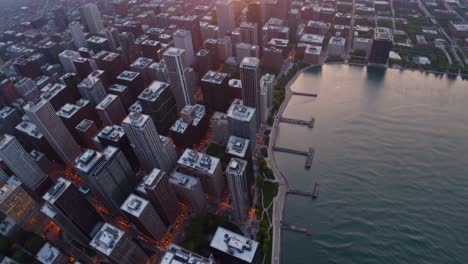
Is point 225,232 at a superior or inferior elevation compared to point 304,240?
superior

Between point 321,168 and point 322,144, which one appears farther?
point 322,144

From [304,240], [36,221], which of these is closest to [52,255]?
[36,221]

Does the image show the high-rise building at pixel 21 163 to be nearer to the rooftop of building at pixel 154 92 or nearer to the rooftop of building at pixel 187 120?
the rooftop of building at pixel 154 92

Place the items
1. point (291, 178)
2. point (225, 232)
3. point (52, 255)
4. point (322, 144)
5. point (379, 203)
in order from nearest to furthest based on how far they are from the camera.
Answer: point (225, 232) → point (52, 255) → point (379, 203) → point (291, 178) → point (322, 144)

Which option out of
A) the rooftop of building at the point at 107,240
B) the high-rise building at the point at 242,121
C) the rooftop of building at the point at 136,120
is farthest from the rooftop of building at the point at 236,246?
the rooftop of building at the point at 136,120

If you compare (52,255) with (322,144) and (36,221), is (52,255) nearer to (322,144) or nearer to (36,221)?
(36,221)

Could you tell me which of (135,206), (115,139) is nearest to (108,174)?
(115,139)
